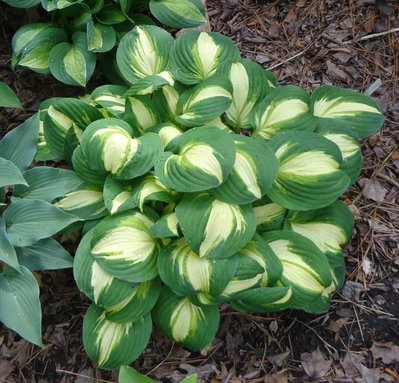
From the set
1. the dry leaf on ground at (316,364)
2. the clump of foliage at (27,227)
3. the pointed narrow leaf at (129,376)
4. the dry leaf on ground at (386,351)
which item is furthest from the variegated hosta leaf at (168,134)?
the dry leaf on ground at (386,351)

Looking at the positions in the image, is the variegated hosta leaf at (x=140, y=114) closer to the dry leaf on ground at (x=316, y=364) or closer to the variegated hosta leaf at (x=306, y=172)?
the variegated hosta leaf at (x=306, y=172)

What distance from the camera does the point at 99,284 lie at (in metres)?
1.56

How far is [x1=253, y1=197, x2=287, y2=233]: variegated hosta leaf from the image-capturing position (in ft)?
5.58

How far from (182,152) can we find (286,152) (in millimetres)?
335

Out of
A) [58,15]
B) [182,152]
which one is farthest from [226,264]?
[58,15]

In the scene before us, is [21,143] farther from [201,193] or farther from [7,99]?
[201,193]

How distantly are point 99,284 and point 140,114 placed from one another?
0.61 meters

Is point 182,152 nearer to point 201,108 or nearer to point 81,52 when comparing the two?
point 201,108

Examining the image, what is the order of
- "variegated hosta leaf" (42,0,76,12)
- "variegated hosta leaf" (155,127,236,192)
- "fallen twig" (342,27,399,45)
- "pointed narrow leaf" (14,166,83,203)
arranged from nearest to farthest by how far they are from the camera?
1. "variegated hosta leaf" (155,127,236,192)
2. "pointed narrow leaf" (14,166,83,203)
3. "variegated hosta leaf" (42,0,76,12)
4. "fallen twig" (342,27,399,45)

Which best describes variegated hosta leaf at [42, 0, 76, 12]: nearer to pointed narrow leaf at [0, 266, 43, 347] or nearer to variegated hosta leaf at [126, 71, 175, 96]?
variegated hosta leaf at [126, 71, 175, 96]

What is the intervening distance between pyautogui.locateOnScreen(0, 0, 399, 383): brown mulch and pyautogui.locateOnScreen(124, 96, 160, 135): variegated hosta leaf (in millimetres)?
558

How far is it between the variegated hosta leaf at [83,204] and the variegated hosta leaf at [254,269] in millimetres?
501

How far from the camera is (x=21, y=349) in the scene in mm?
1835

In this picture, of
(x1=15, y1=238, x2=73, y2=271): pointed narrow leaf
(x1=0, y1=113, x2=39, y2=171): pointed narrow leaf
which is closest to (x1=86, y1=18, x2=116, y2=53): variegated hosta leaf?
→ (x1=0, y1=113, x2=39, y2=171): pointed narrow leaf
